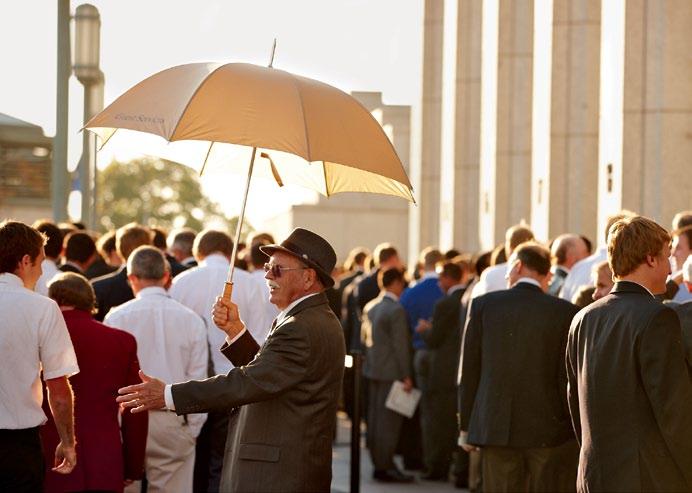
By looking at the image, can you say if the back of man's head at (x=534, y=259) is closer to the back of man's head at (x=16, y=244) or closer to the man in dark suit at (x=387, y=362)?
the back of man's head at (x=16, y=244)

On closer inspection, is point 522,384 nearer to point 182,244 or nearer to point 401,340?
point 182,244

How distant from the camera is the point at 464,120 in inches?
1172

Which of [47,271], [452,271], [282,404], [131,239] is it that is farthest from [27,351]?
[452,271]

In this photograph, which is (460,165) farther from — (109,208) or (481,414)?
(109,208)

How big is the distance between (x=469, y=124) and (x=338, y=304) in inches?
500

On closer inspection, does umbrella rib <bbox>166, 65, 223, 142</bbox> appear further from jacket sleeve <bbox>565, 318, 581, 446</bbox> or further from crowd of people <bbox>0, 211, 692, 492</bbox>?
jacket sleeve <bbox>565, 318, 581, 446</bbox>

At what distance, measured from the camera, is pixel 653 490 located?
7.30 meters

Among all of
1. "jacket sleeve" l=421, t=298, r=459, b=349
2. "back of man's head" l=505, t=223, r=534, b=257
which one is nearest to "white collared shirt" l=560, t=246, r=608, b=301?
"back of man's head" l=505, t=223, r=534, b=257

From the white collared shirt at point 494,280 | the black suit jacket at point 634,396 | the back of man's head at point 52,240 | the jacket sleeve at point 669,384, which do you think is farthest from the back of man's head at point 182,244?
the jacket sleeve at point 669,384

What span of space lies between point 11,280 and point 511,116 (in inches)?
696

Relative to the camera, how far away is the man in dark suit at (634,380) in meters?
7.21

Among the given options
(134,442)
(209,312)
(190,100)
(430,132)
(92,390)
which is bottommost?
(134,442)

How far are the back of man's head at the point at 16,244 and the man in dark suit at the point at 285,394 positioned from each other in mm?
1238

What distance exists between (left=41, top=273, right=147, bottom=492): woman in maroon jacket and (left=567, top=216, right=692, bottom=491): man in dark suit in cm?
282
